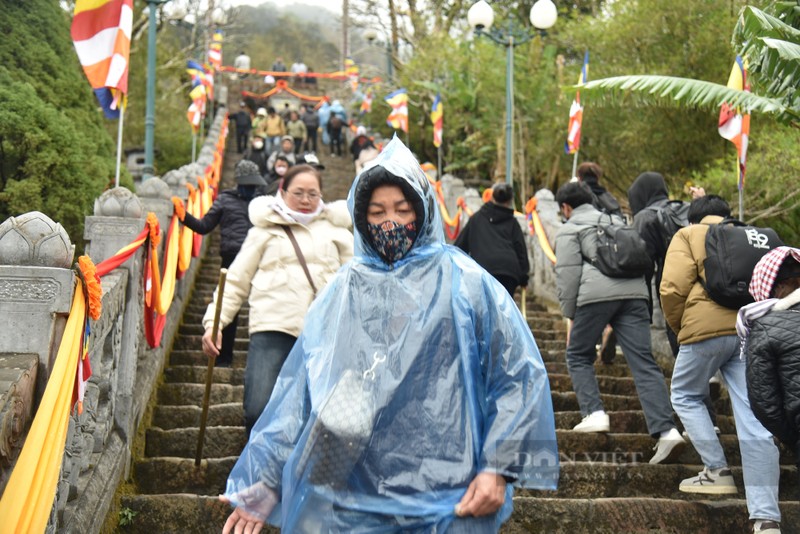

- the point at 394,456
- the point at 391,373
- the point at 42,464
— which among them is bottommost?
the point at 42,464

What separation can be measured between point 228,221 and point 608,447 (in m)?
3.68

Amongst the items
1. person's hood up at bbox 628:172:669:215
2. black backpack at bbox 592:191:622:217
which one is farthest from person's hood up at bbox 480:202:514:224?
person's hood up at bbox 628:172:669:215

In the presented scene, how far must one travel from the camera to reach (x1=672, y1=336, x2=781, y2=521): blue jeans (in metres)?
5.20

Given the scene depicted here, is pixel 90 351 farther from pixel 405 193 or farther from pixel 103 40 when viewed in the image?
pixel 103 40

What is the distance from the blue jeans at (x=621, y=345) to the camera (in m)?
6.51

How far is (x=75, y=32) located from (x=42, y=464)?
632 centimetres

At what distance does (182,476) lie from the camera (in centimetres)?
583

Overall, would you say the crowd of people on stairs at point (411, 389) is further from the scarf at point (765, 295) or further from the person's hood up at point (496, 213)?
the person's hood up at point (496, 213)

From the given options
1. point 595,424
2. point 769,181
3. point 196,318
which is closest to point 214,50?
point 769,181

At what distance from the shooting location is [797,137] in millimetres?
12383

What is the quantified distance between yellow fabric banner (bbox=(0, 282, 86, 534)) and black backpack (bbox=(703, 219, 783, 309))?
3469 mm

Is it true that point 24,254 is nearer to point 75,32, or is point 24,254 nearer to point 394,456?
point 394,456

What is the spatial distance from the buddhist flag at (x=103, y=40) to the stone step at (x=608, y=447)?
16.6 ft

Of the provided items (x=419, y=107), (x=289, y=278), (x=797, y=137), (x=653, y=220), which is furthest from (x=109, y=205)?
(x=419, y=107)
